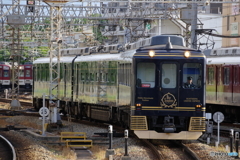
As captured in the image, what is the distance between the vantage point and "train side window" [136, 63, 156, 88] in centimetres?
1523

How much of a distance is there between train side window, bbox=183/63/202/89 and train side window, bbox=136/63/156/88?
810 millimetres

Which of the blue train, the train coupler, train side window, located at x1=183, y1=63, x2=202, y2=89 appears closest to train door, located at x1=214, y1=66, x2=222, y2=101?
the blue train

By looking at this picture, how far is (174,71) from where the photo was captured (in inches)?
602

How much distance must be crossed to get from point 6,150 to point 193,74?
534 centimetres

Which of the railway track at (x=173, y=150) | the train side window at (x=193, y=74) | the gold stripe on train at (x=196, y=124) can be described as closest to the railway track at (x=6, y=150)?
the railway track at (x=173, y=150)

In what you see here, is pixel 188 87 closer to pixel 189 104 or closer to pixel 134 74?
pixel 189 104

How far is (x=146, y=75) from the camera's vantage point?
50.4ft

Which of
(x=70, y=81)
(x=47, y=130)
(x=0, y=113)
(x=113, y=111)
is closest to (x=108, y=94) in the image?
(x=113, y=111)

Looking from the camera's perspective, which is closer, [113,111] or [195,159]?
[195,159]

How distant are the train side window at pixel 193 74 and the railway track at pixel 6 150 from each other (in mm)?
4700

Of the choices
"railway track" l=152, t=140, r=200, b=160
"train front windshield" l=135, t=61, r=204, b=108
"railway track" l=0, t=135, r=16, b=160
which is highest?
"train front windshield" l=135, t=61, r=204, b=108

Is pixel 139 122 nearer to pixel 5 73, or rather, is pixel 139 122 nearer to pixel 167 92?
pixel 167 92

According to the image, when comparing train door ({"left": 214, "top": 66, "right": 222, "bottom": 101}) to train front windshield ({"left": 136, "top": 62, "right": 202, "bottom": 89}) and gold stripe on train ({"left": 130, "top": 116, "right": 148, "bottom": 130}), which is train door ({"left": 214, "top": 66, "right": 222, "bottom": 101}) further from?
gold stripe on train ({"left": 130, "top": 116, "right": 148, "bottom": 130})

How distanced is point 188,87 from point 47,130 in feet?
23.2
